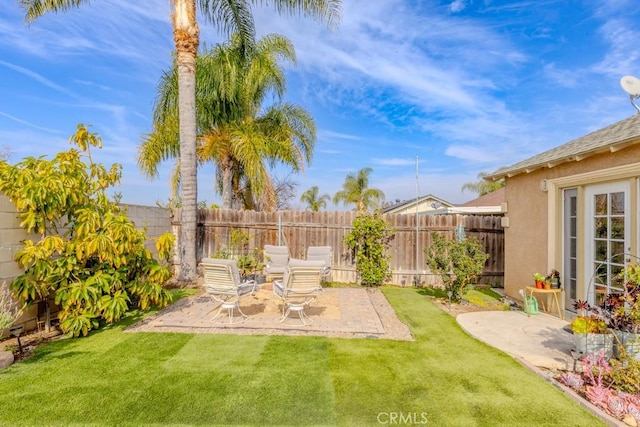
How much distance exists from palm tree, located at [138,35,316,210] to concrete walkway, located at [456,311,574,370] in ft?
24.6

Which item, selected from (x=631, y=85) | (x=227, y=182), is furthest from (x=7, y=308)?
(x=631, y=85)

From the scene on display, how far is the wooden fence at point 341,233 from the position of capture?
9.29 metres

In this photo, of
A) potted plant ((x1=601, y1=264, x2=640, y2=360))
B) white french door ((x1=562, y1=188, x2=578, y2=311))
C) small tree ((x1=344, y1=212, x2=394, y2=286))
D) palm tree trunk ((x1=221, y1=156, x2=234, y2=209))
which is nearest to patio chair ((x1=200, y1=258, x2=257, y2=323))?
small tree ((x1=344, y1=212, x2=394, y2=286))

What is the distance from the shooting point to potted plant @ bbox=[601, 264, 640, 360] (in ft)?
11.0

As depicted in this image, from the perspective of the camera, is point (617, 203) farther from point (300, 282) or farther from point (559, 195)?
point (300, 282)

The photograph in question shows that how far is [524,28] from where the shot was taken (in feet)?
30.3

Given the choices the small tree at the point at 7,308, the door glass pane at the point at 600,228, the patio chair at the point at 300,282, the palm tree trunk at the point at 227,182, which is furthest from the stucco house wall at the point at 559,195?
the palm tree trunk at the point at 227,182

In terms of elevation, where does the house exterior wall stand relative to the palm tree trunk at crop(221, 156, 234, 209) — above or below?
below

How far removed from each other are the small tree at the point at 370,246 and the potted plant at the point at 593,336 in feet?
17.2

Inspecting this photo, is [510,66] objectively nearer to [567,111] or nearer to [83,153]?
[567,111]

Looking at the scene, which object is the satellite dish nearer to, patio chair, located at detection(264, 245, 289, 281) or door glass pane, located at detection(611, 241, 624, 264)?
door glass pane, located at detection(611, 241, 624, 264)

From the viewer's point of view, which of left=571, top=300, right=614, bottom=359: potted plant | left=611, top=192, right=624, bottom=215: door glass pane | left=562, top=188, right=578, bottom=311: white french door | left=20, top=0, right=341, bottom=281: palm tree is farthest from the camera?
left=20, top=0, right=341, bottom=281: palm tree

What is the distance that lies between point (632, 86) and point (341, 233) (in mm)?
6929

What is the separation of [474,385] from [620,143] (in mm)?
3983
